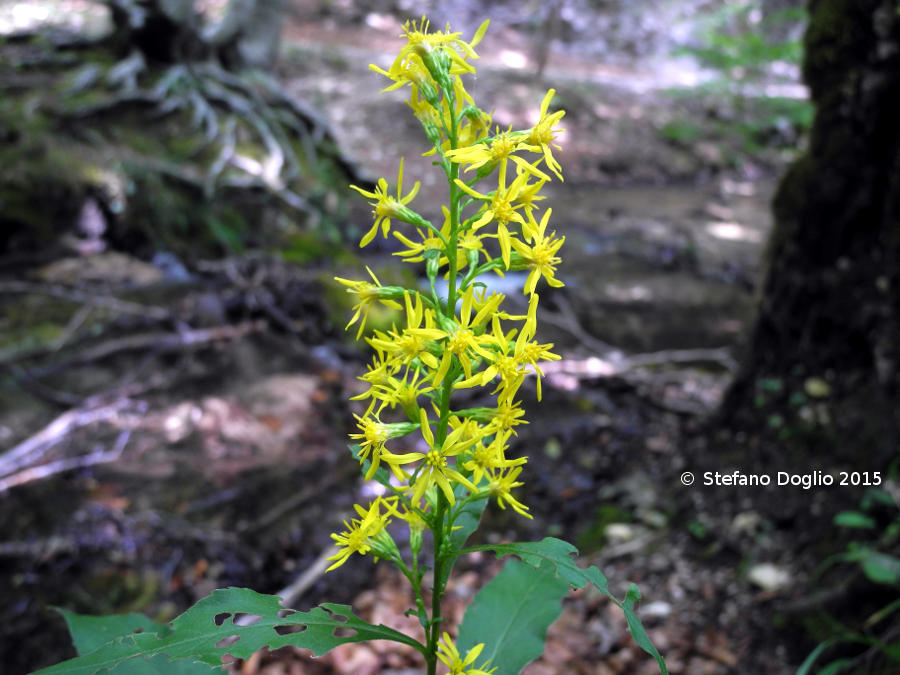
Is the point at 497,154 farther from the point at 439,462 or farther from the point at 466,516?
the point at 466,516

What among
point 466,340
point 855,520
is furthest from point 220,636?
point 855,520

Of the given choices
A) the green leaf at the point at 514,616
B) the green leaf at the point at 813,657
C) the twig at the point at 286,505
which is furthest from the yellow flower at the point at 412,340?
the twig at the point at 286,505

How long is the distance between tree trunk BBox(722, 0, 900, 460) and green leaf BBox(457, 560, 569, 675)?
1649mm

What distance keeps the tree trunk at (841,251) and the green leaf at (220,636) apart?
230 cm

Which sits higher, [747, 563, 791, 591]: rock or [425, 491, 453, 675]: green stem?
[425, 491, 453, 675]: green stem

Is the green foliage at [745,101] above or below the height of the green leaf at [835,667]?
above

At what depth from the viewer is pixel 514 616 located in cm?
168

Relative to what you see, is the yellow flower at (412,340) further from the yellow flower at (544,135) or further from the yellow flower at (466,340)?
the yellow flower at (544,135)

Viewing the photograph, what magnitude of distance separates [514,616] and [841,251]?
2.51 m

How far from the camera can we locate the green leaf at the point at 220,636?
1.16 metres

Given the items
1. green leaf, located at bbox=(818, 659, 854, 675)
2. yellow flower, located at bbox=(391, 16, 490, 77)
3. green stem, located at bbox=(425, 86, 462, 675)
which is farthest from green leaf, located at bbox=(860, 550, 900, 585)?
yellow flower, located at bbox=(391, 16, 490, 77)

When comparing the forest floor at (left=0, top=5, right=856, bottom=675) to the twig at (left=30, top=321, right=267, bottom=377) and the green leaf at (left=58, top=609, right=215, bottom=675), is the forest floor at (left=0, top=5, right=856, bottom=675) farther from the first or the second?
the green leaf at (left=58, top=609, right=215, bottom=675)

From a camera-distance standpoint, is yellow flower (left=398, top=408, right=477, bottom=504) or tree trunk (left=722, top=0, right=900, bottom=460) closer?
yellow flower (left=398, top=408, right=477, bottom=504)

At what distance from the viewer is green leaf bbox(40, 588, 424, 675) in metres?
1.16
